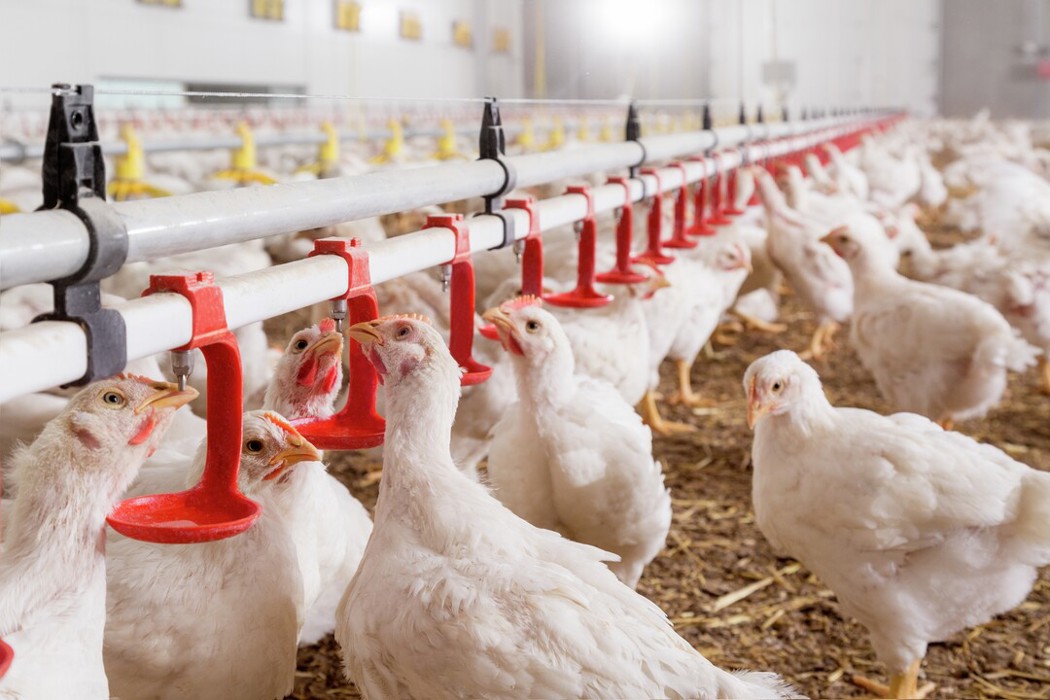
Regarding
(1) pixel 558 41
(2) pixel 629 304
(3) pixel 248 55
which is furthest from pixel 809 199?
(3) pixel 248 55

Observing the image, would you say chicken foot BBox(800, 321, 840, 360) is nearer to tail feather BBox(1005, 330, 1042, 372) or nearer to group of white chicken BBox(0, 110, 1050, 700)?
group of white chicken BBox(0, 110, 1050, 700)

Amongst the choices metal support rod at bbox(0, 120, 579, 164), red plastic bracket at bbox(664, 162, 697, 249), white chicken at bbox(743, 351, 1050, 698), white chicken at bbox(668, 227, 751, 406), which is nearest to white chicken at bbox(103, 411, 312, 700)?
white chicken at bbox(743, 351, 1050, 698)

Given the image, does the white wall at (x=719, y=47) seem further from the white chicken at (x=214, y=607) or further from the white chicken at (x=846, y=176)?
the white chicken at (x=214, y=607)

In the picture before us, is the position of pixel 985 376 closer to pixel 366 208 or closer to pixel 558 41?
pixel 558 41

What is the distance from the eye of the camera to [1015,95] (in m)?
26.1

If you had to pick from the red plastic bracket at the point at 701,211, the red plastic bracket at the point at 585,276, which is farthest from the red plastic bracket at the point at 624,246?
the red plastic bracket at the point at 701,211

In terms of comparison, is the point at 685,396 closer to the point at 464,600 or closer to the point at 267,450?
the point at 267,450

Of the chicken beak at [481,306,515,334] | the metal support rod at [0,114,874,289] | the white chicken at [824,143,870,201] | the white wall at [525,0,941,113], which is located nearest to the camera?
the metal support rod at [0,114,874,289]

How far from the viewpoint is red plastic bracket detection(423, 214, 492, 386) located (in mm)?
1873

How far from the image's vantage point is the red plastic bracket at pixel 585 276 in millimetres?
2610

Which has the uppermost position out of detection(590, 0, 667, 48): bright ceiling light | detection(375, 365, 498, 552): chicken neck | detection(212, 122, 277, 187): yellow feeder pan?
detection(590, 0, 667, 48): bright ceiling light

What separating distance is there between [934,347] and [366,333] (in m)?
3.13

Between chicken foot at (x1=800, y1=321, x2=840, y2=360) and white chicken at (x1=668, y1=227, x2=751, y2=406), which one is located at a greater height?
white chicken at (x1=668, y1=227, x2=751, y2=406)

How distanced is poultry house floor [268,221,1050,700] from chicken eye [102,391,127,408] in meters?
1.38
